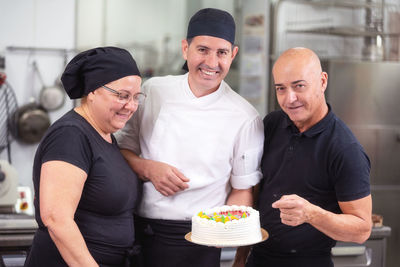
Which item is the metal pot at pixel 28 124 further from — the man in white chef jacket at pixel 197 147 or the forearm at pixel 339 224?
the forearm at pixel 339 224

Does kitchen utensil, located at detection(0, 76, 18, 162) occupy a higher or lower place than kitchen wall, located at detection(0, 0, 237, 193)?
lower

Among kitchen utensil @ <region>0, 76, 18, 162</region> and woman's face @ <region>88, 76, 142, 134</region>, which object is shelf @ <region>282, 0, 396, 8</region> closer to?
→ kitchen utensil @ <region>0, 76, 18, 162</region>

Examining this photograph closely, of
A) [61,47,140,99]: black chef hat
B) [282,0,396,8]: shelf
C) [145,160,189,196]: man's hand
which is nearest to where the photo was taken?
[61,47,140,99]: black chef hat

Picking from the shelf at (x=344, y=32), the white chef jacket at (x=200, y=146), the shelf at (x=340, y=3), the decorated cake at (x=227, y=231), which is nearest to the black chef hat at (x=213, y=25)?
the white chef jacket at (x=200, y=146)

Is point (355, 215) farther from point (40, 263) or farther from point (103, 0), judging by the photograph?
point (103, 0)

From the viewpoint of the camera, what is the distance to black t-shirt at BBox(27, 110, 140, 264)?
1.66 metres

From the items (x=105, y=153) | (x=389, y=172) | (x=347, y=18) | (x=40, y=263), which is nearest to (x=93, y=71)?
(x=105, y=153)

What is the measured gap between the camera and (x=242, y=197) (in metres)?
2.08

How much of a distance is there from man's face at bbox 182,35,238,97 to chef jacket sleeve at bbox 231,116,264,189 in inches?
8.1

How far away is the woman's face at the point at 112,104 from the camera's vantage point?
1.75m

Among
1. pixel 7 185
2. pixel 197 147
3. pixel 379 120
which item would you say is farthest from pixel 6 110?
pixel 379 120

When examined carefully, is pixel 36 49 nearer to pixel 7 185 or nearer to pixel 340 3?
pixel 7 185

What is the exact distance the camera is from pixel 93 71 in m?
1.75

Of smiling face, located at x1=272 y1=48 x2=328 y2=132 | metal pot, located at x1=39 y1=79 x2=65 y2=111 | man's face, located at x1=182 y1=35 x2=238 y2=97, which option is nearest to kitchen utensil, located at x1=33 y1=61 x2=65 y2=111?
metal pot, located at x1=39 y1=79 x2=65 y2=111
